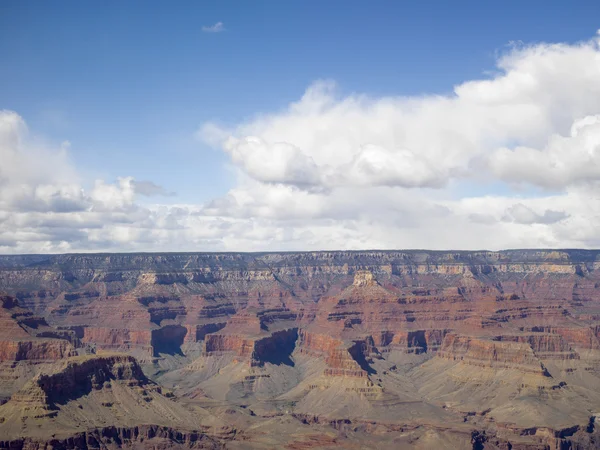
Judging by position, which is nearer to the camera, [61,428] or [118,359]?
[61,428]

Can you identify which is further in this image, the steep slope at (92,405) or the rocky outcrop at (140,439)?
the steep slope at (92,405)

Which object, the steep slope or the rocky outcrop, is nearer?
the rocky outcrop

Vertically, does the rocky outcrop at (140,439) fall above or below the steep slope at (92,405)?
below

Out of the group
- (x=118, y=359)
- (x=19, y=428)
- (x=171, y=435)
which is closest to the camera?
(x=19, y=428)

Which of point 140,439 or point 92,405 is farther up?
point 92,405

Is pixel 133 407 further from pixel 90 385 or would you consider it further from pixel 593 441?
pixel 593 441

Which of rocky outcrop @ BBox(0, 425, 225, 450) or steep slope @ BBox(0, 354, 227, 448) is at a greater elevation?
steep slope @ BBox(0, 354, 227, 448)

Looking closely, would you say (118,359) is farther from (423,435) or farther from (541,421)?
(541,421)

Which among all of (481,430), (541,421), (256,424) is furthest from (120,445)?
(541,421)

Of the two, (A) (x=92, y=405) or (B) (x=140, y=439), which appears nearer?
(B) (x=140, y=439)

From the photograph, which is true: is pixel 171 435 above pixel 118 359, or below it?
below

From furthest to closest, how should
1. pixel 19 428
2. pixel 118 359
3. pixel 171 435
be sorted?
pixel 118 359 < pixel 171 435 < pixel 19 428
